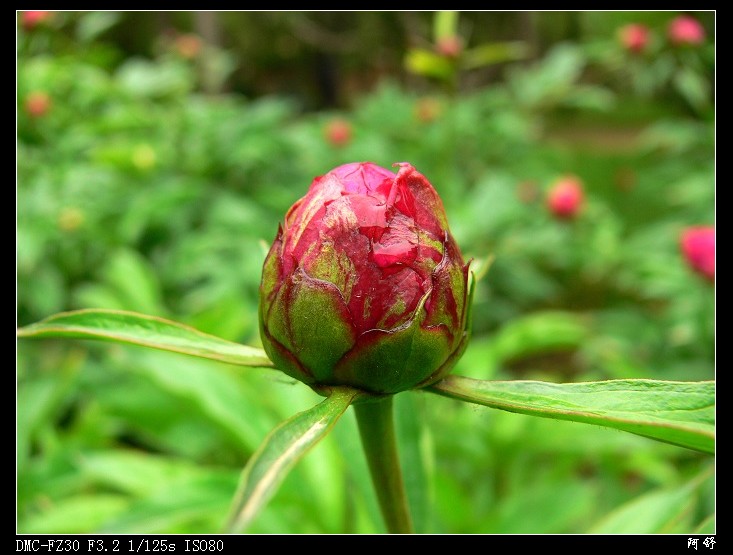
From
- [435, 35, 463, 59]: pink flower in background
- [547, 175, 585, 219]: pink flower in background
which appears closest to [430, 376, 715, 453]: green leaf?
[435, 35, 463, 59]: pink flower in background

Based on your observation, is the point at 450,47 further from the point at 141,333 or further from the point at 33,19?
the point at 33,19

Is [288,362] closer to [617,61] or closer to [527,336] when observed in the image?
[527,336]

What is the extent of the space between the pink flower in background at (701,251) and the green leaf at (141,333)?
1233mm

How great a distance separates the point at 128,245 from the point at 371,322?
176 cm

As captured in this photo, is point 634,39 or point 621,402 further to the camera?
point 634,39

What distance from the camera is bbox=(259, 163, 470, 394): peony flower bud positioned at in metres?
0.42

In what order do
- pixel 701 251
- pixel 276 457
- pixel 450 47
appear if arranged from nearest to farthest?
pixel 276 457, pixel 701 251, pixel 450 47

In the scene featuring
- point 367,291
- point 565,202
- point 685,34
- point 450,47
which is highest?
point 685,34

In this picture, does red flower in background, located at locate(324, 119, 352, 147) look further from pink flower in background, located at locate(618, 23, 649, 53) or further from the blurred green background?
pink flower in background, located at locate(618, 23, 649, 53)

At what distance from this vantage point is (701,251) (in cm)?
141

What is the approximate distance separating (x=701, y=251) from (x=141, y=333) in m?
1.31

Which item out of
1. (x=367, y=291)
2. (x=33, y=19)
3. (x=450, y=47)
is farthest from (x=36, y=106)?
(x=367, y=291)

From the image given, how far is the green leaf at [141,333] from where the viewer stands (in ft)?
1.47
